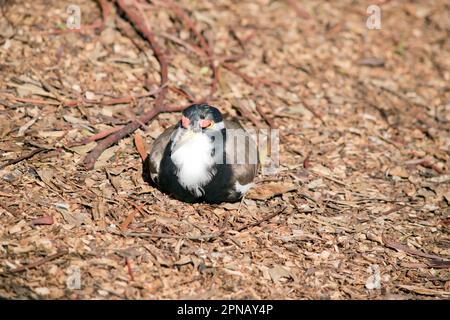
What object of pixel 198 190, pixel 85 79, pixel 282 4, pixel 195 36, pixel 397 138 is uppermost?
pixel 282 4

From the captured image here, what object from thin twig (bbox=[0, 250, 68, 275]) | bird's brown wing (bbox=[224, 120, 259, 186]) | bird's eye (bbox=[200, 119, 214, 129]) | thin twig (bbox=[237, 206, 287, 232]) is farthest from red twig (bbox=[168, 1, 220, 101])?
thin twig (bbox=[0, 250, 68, 275])

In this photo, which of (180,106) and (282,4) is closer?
(180,106)

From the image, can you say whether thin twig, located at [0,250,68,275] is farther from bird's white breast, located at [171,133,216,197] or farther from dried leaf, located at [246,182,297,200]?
dried leaf, located at [246,182,297,200]

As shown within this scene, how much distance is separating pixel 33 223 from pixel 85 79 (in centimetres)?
222

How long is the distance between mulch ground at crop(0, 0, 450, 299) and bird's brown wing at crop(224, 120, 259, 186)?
23cm

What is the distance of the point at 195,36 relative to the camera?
7.51m

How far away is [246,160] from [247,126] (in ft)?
3.50

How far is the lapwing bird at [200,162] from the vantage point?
5246 millimetres

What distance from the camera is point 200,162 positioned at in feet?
17.3

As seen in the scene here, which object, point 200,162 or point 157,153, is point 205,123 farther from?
point 157,153

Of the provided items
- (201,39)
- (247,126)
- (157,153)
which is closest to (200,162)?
(157,153)

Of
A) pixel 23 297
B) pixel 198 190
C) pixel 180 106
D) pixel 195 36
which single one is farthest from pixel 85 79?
pixel 23 297
